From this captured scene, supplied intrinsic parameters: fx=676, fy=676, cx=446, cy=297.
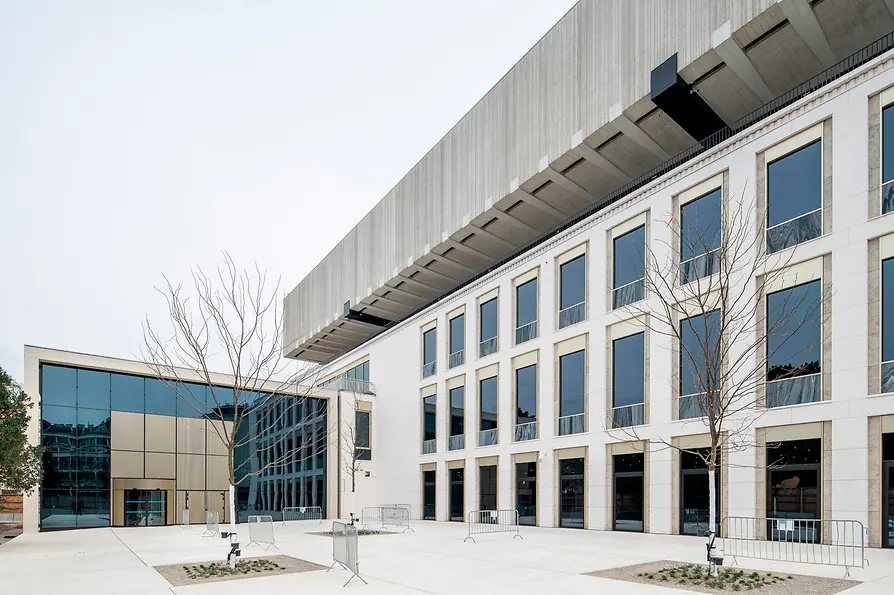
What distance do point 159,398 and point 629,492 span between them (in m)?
23.7

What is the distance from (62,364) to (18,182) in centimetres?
876

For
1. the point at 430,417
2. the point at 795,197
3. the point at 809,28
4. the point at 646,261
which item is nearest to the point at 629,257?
the point at 646,261

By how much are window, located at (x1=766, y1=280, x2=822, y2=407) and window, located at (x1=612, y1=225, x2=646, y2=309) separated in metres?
5.44

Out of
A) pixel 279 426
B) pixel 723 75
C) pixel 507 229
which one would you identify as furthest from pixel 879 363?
pixel 279 426

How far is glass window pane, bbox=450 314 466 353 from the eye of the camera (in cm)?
3691

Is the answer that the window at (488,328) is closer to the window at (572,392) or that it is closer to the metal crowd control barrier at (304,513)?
the window at (572,392)

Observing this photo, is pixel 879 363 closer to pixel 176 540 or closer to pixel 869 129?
pixel 869 129

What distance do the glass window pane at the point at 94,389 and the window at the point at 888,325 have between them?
3195 cm

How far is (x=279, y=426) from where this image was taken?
44.6 metres

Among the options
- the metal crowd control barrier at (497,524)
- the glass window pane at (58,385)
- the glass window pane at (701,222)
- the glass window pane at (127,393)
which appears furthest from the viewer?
the glass window pane at (127,393)

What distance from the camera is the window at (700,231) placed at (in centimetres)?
2247

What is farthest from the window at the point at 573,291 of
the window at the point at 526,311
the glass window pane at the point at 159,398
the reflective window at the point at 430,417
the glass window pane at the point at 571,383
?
the glass window pane at the point at 159,398

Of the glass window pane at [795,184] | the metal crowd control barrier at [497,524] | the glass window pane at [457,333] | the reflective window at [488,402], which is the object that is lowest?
the metal crowd control barrier at [497,524]

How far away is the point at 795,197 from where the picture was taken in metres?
20.0
